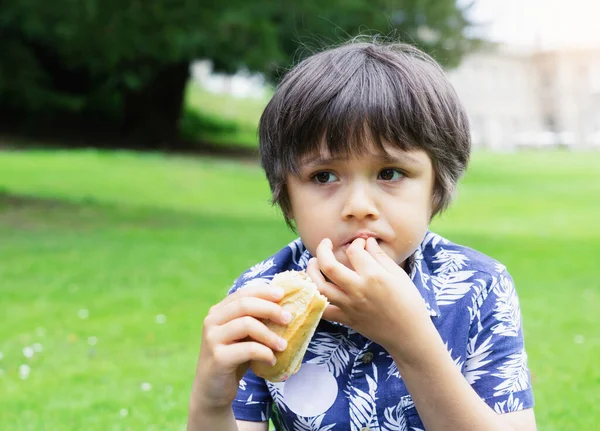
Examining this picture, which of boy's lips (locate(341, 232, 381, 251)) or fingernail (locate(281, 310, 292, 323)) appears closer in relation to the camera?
fingernail (locate(281, 310, 292, 323))

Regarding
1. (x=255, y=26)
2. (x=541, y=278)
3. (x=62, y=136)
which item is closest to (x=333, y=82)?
(x=541, y=278)

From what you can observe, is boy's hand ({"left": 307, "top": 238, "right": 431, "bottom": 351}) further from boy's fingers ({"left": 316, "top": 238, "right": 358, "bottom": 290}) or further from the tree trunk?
the tree trunk

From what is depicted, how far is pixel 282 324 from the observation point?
6.07 feet

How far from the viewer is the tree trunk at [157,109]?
29078 mm

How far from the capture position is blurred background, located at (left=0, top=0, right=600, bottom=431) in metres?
4.50

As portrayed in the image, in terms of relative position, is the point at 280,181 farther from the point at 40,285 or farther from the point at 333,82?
the point at 40,285

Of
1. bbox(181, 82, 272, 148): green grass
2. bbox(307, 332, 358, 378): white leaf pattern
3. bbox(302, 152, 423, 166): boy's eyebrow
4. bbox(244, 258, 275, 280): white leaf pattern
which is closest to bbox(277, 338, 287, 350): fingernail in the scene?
bbox(307, 332, 358, 378): white leaf pattern

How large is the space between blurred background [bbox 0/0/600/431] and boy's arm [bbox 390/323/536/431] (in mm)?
895

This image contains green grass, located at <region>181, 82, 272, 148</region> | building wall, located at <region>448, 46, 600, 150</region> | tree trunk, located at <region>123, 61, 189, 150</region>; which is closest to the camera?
tree trunk, located at <region>123, 61, 189, 150</region>

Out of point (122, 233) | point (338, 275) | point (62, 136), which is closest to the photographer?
→ point (338, 275)

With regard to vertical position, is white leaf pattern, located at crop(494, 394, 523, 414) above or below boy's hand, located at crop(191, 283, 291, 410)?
below

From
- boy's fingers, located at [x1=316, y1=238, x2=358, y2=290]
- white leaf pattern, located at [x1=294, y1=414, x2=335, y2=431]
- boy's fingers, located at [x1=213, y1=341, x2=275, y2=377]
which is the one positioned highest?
boy's fingers, located at [x1=316, y1=238, x2=358, y2=290]

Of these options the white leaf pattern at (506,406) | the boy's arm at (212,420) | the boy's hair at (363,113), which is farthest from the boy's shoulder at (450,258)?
the boy's arm at (212,420)

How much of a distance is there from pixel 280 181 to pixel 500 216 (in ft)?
43.6
